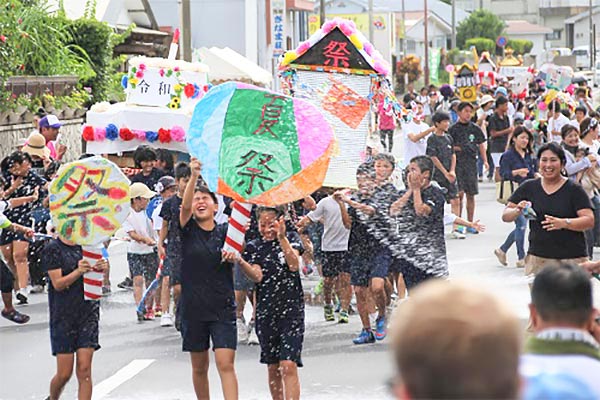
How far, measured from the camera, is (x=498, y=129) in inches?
866

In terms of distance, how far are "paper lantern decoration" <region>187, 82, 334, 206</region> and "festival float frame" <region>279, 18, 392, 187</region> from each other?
5.51 metres

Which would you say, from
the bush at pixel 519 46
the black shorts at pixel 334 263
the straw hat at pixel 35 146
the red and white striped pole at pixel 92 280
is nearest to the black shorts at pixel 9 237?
the straw hat at pixel 35 146

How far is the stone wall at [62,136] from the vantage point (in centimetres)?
2173

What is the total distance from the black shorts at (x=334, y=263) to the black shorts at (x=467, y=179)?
6.93 meters

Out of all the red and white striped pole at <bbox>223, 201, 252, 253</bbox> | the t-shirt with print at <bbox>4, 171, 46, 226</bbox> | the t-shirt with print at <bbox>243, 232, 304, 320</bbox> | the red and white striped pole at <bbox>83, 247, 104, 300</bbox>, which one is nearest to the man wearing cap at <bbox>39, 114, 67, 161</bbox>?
the t-shirt with print at <bbox>4, 171, 46, 226</bbox>

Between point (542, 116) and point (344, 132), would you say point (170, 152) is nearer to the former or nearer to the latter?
point (344, 132)

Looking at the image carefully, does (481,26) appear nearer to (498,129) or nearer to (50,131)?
(498,129)

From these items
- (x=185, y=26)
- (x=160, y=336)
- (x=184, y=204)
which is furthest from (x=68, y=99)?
(x=184, y=204)

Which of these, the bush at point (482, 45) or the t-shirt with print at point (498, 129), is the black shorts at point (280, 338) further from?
the bush at point (482, 45)

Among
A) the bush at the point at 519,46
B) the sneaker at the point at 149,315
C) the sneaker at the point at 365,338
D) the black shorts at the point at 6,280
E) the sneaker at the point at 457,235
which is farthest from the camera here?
the bush at the point at 519,46

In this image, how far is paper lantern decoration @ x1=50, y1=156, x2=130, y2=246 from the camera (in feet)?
27.0

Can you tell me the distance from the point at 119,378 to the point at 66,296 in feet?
6.25

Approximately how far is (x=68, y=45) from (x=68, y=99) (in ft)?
9.28

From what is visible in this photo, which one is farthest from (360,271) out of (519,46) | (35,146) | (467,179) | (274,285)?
(519,46)
